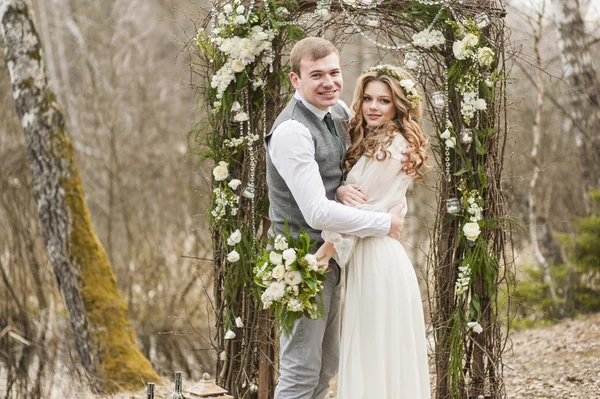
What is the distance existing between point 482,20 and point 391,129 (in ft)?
3.51

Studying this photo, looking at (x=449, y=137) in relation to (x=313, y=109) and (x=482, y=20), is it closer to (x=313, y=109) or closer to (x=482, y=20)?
(x=482, y=20)

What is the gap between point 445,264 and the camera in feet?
13.6

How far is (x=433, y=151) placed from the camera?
4156 mm

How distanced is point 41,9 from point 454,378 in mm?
8965

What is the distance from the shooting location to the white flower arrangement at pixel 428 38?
3.92 metres

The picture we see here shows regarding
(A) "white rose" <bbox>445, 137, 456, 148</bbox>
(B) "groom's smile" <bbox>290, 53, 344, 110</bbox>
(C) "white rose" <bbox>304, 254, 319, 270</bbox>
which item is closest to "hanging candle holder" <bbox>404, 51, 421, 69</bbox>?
(A) "white rose" <bbox>445, 137, 456, 148</bbox>

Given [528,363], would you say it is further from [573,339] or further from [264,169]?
[264,169]

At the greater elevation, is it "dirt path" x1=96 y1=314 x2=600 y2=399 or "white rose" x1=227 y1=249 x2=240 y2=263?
"white rose" x1=227 y1=249 x2=240 y2=263

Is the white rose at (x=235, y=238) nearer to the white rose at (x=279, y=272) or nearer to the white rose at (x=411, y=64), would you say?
the white rose at (x=279, y=272)

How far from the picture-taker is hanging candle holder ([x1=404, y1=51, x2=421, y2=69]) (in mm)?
4055

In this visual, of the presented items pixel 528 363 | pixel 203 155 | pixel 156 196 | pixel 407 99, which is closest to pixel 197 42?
pixel 203 155

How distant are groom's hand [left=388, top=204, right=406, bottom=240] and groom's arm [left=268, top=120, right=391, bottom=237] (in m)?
0.08

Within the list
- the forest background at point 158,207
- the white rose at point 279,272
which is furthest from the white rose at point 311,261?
the forest background at point 158,207

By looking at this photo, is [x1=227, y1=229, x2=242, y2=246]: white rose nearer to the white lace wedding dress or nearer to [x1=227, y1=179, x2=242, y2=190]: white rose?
[x1=227, y1=179, x2=242, y2=190]: white rose
